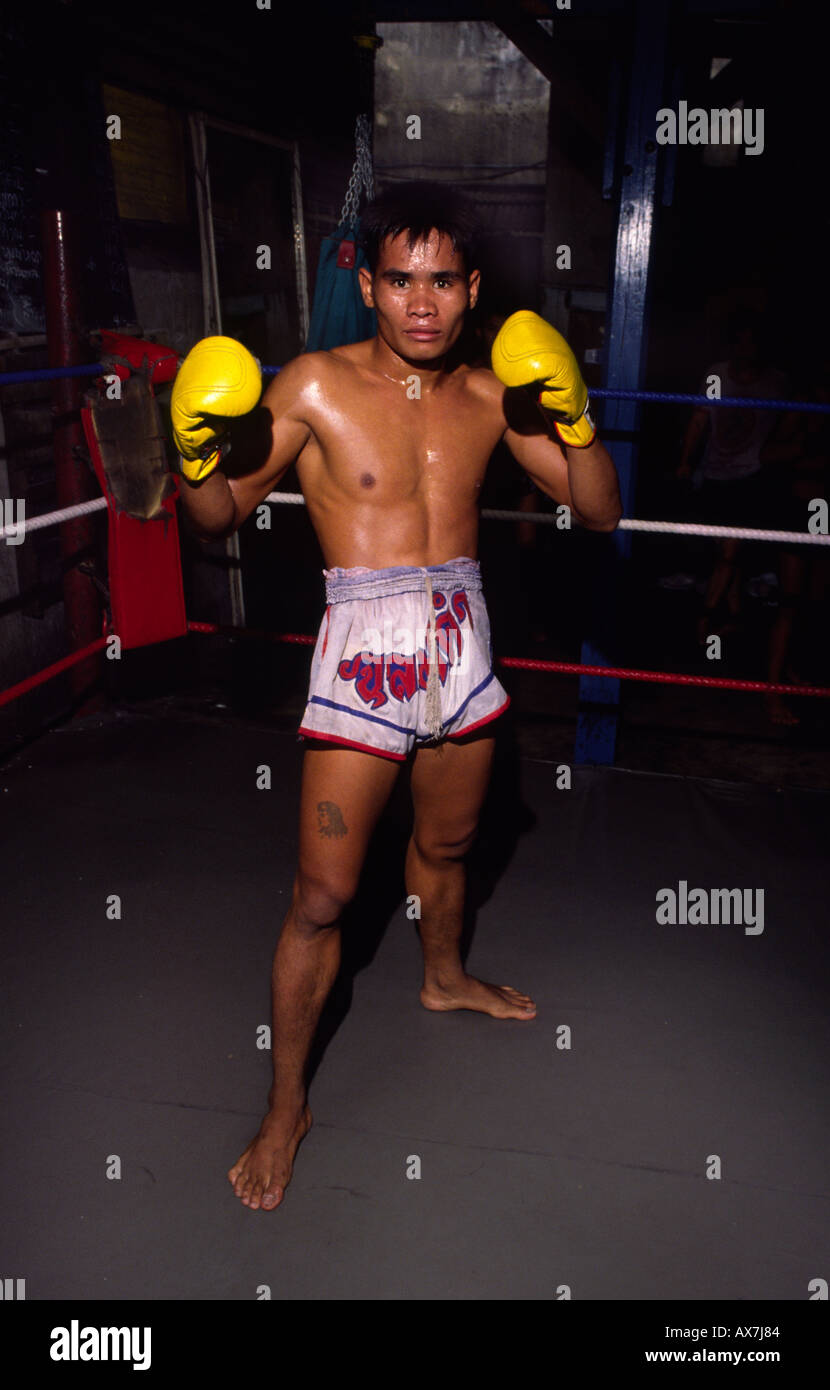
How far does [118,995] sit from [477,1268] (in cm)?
98

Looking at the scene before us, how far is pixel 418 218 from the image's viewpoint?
60.1 inches

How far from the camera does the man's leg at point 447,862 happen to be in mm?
1801

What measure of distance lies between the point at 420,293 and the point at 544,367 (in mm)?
233

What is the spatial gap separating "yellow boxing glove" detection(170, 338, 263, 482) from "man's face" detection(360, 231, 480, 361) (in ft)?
0.79

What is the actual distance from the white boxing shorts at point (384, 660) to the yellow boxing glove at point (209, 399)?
289 mm

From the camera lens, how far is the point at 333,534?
1629 millimetres

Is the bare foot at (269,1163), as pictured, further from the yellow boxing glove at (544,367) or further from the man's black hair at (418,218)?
the man's black hair at (418,218)

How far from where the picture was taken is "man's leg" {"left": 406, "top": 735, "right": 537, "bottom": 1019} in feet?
5.91

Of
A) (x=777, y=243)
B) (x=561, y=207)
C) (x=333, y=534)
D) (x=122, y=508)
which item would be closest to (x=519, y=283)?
(x=561, y=207)

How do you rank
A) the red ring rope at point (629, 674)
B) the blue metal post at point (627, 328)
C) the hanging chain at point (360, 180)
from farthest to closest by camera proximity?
the hanging chain at point (360, 180)
the red ring rope at point (629, 674)
the blue metal post at point (627, 328)

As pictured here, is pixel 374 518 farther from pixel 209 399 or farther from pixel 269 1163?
pixel 269 1163

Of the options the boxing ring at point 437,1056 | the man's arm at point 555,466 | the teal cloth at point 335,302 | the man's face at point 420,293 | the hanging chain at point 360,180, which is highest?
the hanging chain at point 360,180

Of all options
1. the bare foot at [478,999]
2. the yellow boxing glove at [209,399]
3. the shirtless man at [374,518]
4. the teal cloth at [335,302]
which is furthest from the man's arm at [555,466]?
the teal cloth at [335,302]
